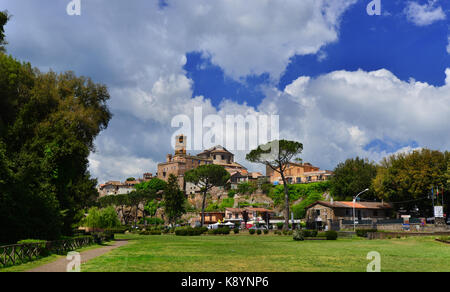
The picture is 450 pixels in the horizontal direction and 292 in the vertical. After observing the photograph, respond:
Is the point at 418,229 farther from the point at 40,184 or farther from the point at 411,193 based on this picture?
the point at 40,184

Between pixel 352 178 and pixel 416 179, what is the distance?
15.2m

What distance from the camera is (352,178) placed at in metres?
73.2

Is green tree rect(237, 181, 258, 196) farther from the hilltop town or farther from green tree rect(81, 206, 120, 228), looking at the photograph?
green tree rect(81, 206, 120, 228)

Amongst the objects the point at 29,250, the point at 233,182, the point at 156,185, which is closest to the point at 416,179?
the point at 29,250

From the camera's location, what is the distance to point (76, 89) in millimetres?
39062

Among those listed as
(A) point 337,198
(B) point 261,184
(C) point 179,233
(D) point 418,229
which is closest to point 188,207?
(B) point 261,184

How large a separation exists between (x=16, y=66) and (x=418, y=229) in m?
44.4

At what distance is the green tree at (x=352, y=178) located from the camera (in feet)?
236

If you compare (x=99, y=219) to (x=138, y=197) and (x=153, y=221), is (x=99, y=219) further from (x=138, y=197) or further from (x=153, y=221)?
(x=153, y=221)

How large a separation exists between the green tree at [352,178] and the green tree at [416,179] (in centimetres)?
696

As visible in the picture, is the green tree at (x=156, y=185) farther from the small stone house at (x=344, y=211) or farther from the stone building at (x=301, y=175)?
the small stone house at (x=344, y=211)

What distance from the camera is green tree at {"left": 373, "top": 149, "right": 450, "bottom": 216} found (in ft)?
192

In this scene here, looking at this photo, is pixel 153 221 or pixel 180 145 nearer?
pixel 153 221

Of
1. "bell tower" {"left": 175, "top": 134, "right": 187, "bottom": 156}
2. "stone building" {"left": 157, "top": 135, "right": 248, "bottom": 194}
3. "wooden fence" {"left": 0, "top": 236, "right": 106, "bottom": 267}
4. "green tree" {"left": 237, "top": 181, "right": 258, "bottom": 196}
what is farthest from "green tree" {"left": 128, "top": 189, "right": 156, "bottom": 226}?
"wooden fence" {"left": 0, "top": 236, "right": 106, "bottom": 267}
